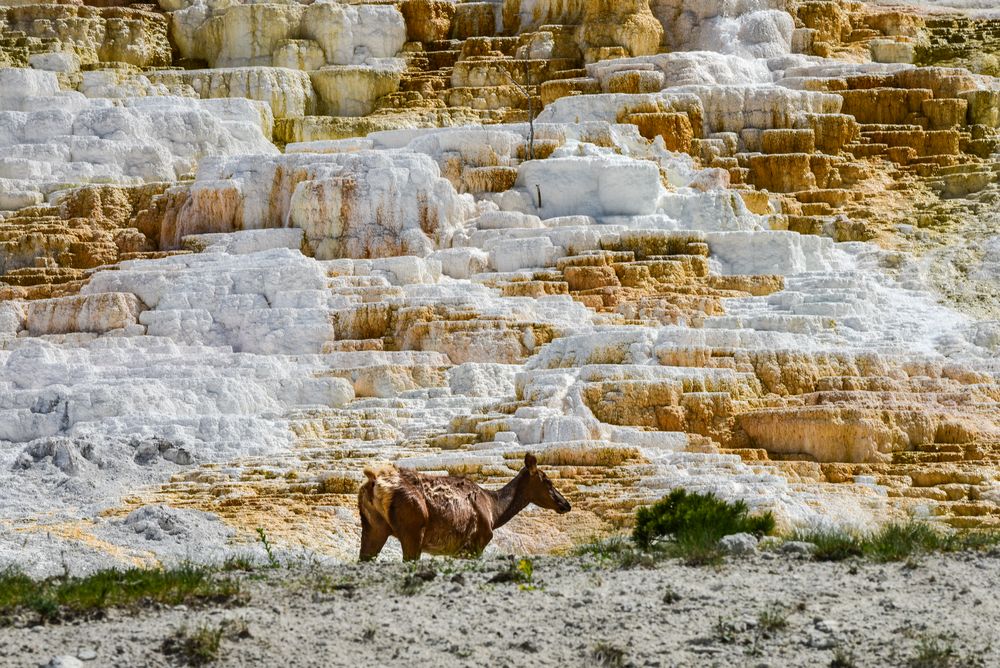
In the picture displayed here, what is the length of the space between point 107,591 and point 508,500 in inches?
120

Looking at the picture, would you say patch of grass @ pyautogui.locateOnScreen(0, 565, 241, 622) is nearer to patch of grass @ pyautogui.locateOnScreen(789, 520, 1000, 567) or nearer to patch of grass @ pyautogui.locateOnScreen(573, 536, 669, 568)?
patch of grass @ pyautogui.locateOnScreen(573, 536, 669, 568)

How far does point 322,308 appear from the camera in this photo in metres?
18.3

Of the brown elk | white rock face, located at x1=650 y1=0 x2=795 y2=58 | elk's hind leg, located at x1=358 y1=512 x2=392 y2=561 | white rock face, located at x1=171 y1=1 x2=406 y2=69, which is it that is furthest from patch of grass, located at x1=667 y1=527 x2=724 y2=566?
white rock face, located at x1=171 y1=1 x2=406 y2=69

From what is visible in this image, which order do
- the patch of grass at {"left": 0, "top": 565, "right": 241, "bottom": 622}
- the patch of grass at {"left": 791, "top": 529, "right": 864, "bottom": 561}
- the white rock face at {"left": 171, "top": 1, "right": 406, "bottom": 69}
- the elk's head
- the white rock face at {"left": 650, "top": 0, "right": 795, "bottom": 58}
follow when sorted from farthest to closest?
the white rock face at {"left": 171, "top": 1, "right": 406, "bottom": 69} < the white rock face at {"left": 650, "top": 0, "right": 795, "bottom": 58} < the elk's head < the patch of grass at {"left": 791, "top": 529, "right": 864, "bottom": 561} < the patch of grass at {"left": 0, "top": 565, "right": 241, "bottom": 622}

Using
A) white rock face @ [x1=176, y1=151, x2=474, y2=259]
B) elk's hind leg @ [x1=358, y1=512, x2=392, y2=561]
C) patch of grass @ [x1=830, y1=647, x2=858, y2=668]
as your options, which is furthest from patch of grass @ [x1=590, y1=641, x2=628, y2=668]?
white rock face @ [x1=176, y1=151, x2=474, y2=259]

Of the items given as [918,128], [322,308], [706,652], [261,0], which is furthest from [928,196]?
[706,652]

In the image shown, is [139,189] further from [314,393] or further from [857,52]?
[857,52]

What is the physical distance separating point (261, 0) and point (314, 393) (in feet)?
67.8

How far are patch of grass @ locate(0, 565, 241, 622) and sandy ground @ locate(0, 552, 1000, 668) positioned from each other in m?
0.12

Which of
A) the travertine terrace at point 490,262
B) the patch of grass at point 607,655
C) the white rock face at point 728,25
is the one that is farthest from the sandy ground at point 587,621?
the white rock face at point 728,25

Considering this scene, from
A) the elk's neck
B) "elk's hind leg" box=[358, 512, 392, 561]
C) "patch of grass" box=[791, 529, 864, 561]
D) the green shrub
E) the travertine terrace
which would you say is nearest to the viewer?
"patch of grass" box=[791, 529, 864, 561]

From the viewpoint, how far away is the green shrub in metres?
7.75

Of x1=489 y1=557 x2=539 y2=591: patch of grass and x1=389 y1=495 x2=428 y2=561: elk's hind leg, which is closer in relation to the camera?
x1=489 y1=557 x2=539 y2=591: patch of grass

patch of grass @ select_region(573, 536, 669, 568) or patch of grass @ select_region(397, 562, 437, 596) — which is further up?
patch of grass @ select_region(397, 562, 437, 596)
